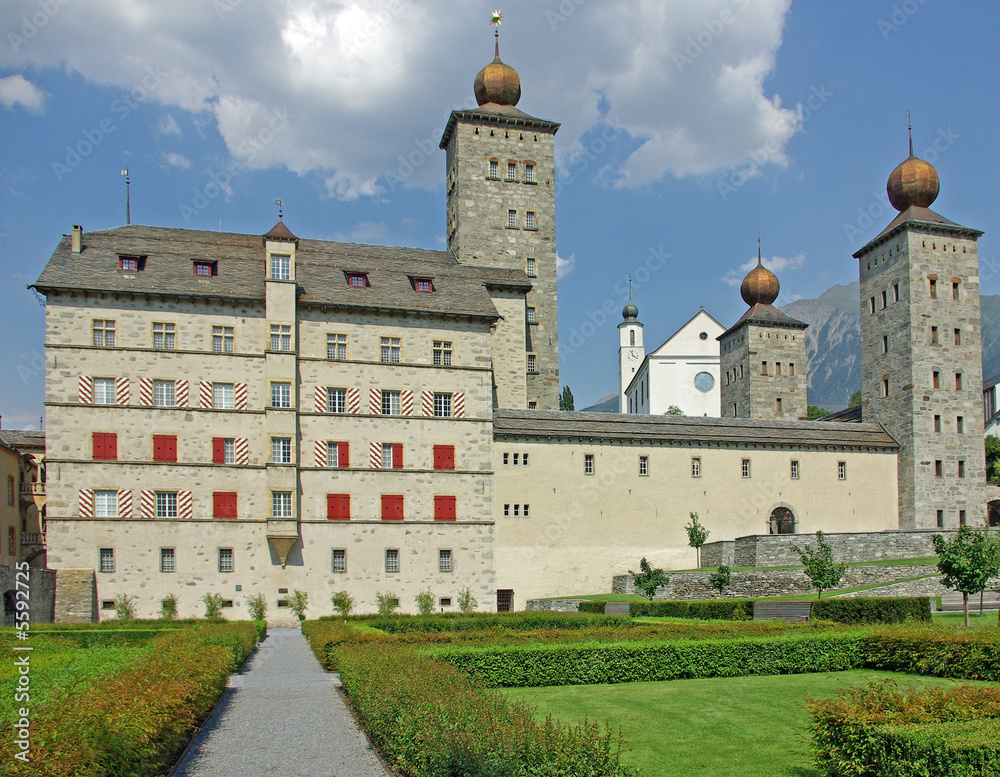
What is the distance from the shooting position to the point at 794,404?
6988cm

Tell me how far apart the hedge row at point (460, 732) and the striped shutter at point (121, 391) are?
97.7ft

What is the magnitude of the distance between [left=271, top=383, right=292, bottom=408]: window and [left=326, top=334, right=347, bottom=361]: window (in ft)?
8.83

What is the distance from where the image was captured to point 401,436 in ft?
143

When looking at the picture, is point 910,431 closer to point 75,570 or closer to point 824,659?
point 824,659

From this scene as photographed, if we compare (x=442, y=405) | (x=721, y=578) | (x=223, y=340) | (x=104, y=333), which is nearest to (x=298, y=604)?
(x=442, y=405)

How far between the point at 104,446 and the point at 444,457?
1561cm

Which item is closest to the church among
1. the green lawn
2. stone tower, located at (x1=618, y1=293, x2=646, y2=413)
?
the green lawn

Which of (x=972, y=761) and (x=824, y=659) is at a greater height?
(x=972, y=761)

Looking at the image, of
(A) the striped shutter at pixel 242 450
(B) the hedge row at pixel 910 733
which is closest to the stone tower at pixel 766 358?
(A) the striped shutter at pixel 242 450

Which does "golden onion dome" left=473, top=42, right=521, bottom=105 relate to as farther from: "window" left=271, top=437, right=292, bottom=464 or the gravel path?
the gravel path

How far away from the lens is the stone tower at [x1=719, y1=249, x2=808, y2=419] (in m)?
A: 69.4

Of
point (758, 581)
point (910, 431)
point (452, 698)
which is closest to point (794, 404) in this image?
point (910, 431)

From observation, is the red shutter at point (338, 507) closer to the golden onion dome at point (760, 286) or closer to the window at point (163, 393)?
the window at point (163, 393)

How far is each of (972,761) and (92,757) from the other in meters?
8.30
